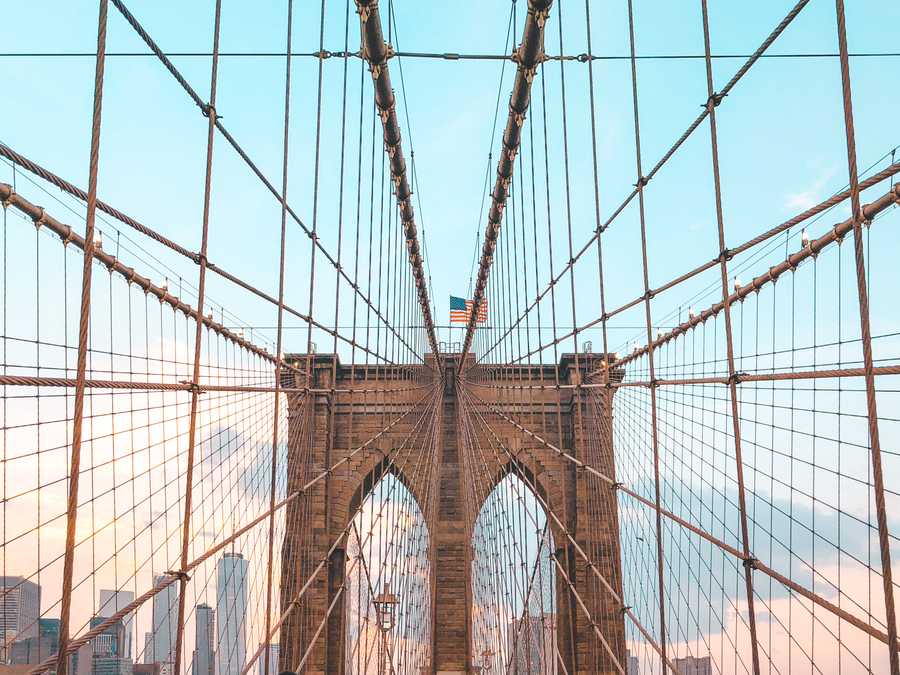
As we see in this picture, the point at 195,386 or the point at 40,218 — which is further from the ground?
the point at 40,218

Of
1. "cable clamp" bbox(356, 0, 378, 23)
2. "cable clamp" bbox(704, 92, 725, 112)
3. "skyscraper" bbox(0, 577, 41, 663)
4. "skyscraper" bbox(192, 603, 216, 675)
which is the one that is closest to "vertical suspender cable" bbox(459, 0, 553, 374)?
"cable clamp" bbox(356, 0, 378, 23)

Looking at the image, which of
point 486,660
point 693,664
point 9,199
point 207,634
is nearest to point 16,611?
point 9,199

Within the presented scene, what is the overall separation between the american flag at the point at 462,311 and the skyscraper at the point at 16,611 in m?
12.7

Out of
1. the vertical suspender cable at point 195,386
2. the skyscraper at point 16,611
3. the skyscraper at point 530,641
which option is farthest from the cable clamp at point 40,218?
the skyscraper at point 530,641

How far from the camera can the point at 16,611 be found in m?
3.67

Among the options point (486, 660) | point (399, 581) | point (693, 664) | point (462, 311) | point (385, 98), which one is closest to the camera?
point (385, 98)

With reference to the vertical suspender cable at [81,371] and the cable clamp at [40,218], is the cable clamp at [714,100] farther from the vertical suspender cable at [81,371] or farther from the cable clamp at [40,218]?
the cable clamp at [40,218]

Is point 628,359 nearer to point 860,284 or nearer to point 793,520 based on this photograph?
point 793,520

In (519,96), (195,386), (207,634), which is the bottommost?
(207,634)

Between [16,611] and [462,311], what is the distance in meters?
15.8

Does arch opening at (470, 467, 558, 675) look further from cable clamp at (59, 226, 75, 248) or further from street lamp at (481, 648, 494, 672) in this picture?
cable clamp at (59, 226, 75, 248)

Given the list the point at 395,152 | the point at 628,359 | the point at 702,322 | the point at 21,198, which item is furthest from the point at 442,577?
the point at 21,198

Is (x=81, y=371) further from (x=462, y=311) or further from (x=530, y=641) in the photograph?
(x=462, y=311)

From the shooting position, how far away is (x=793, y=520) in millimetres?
4527
